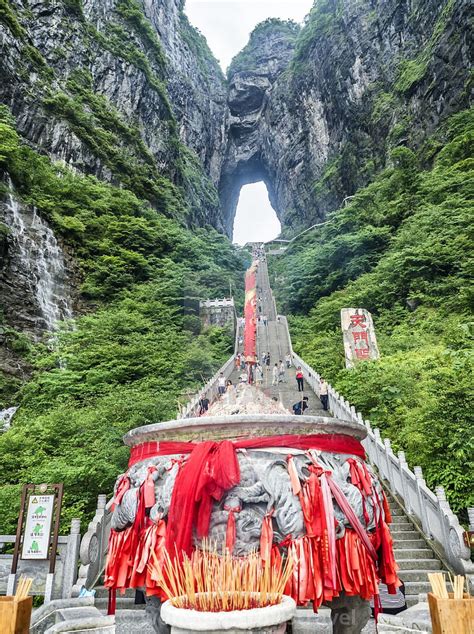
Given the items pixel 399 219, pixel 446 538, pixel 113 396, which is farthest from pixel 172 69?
pixel 446 538

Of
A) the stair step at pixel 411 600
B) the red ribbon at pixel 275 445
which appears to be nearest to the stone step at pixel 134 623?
the red ribbon at pixel 275 445

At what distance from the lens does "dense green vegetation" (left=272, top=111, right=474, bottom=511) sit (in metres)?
7.32

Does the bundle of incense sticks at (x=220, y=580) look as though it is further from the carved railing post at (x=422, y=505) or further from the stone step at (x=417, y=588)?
the carved railing post at (x=422, y=505)

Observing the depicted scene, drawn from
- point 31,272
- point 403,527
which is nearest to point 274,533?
point 403,527

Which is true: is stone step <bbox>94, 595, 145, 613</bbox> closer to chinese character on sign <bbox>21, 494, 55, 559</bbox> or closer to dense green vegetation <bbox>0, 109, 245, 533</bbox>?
chinese character on sign <bbox>21, 494, 55, 559</bbox>

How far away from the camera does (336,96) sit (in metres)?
40.7

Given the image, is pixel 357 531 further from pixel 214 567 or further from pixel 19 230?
pixel 19 230

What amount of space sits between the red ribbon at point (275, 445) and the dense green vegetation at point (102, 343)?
5.47 metres

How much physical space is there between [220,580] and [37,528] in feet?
15.6

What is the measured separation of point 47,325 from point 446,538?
14982 millimetres

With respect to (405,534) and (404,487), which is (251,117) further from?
(405,534)

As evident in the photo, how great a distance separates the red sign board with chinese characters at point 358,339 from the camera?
1424cm

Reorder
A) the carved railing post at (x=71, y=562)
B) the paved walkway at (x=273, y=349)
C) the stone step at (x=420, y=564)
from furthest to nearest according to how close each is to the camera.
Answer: the paved walkway at (x=273, y=349) < the stone step at (x=420, y=564) < the carved railing post at (x=71, y=562)

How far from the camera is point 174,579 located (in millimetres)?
2119
